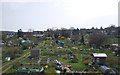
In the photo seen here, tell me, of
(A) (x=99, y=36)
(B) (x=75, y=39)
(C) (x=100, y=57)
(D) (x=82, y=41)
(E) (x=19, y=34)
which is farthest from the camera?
(E) (x=19, y=34)

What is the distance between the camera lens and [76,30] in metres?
29.1

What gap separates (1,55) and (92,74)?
5370mm

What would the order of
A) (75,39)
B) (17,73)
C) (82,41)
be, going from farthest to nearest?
(75,39), (82,41), (17,73)

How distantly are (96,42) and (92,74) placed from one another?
784 cm

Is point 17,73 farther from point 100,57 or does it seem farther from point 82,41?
point 82,41

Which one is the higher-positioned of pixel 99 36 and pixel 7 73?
pixel 99 36

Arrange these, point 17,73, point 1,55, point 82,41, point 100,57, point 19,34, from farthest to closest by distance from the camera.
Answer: point 19,34
point 82,41
point 1,55
point 100,57
point 17,73

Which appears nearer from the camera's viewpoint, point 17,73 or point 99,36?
point 17,73

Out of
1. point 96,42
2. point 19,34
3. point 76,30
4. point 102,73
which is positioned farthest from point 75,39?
point 102,73

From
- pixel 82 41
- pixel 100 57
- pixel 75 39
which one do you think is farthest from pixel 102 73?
pixel 75 39

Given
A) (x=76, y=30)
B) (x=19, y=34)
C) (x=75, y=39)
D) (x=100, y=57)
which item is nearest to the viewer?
(x=100, y=57)

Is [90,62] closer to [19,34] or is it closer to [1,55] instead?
[1,55]

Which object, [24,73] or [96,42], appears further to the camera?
[96,42]

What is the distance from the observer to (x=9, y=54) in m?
10.7
